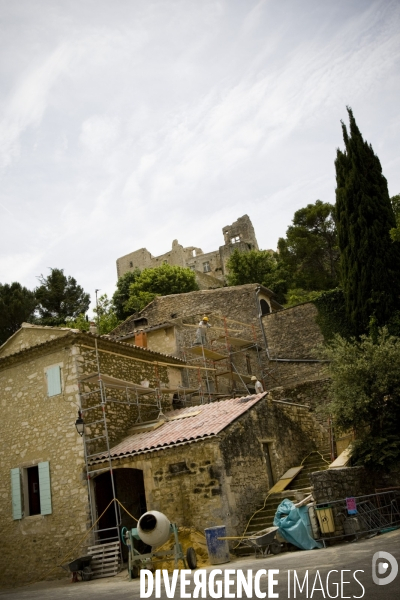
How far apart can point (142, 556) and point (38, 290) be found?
3952cm

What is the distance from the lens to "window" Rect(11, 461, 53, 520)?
663 inches

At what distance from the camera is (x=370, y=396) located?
1628 cm

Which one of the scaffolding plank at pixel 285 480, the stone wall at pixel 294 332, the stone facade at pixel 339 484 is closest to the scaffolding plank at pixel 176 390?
the scaffolding plank at pixel 285 480

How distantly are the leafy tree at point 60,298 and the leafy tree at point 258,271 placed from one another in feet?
46.6

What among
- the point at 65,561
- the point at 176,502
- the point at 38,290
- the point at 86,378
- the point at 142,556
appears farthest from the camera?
the point at 38,290

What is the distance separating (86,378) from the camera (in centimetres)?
1717

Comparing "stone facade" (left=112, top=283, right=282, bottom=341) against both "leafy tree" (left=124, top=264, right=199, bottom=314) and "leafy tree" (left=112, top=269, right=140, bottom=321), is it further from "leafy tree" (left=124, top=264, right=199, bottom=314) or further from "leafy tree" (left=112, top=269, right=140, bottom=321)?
"leafy tree" (left=112, top=269, right=140, bottom=321)

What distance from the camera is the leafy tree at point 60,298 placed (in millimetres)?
48062

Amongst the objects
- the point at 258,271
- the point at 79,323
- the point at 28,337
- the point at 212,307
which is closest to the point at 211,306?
the point at 212,307

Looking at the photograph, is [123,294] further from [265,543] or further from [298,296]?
[265,543]

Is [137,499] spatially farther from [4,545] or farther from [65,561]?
[4,545]

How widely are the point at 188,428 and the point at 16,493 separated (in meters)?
6.31

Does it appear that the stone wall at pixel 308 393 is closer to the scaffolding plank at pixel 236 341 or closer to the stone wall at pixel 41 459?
the scaffolding plank at pixel 236 341

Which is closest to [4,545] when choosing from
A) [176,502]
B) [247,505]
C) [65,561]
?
[65,561]
